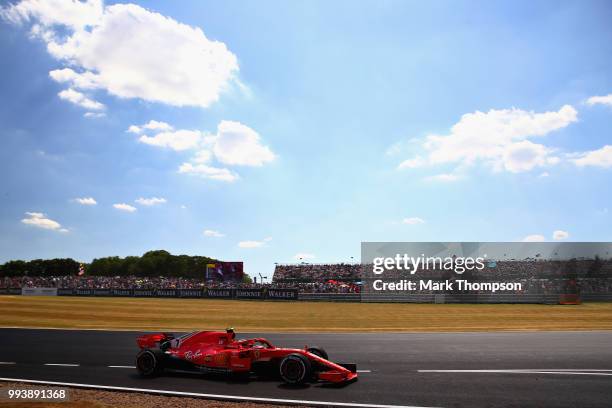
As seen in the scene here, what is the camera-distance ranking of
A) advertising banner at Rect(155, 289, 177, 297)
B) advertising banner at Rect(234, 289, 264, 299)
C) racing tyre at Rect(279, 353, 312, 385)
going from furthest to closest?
advertising banner at Rect(155, 289, 177, 297), advertising banner at Rect(234, 289, 264, 299), racing tyre at Rect(279, 353, 312, 385)

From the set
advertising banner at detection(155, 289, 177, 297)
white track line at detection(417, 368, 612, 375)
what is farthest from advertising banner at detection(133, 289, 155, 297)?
white track line at detection(417, 368, 612, 375)

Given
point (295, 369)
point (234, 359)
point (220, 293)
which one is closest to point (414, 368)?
point (295, 369)

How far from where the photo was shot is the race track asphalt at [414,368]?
891cm

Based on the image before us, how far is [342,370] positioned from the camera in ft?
32.3

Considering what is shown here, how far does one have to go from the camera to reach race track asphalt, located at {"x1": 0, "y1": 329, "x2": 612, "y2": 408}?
351 inches

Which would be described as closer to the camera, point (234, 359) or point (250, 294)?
point (234, 359)

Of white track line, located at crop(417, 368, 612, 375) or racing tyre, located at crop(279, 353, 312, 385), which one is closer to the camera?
racing tyre, located at crop(279, 353, 312, 385)

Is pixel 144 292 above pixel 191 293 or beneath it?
beneath

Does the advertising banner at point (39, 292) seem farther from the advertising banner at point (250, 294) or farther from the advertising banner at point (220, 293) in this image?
the advertising banner at point (250, 294)

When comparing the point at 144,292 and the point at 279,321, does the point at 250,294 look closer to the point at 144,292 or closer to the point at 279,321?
the point at 144,292

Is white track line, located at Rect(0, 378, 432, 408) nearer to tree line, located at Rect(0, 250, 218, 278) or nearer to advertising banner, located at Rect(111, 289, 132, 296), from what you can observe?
advertising banner, located at Rect(111, 289, 132, 296)

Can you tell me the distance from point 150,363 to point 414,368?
6775mm

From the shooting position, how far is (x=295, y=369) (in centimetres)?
994

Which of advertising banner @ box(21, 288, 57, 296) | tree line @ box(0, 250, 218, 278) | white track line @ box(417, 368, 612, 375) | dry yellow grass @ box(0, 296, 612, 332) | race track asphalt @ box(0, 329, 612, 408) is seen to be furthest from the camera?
tree line @ box(0, 250, 218, 278)
